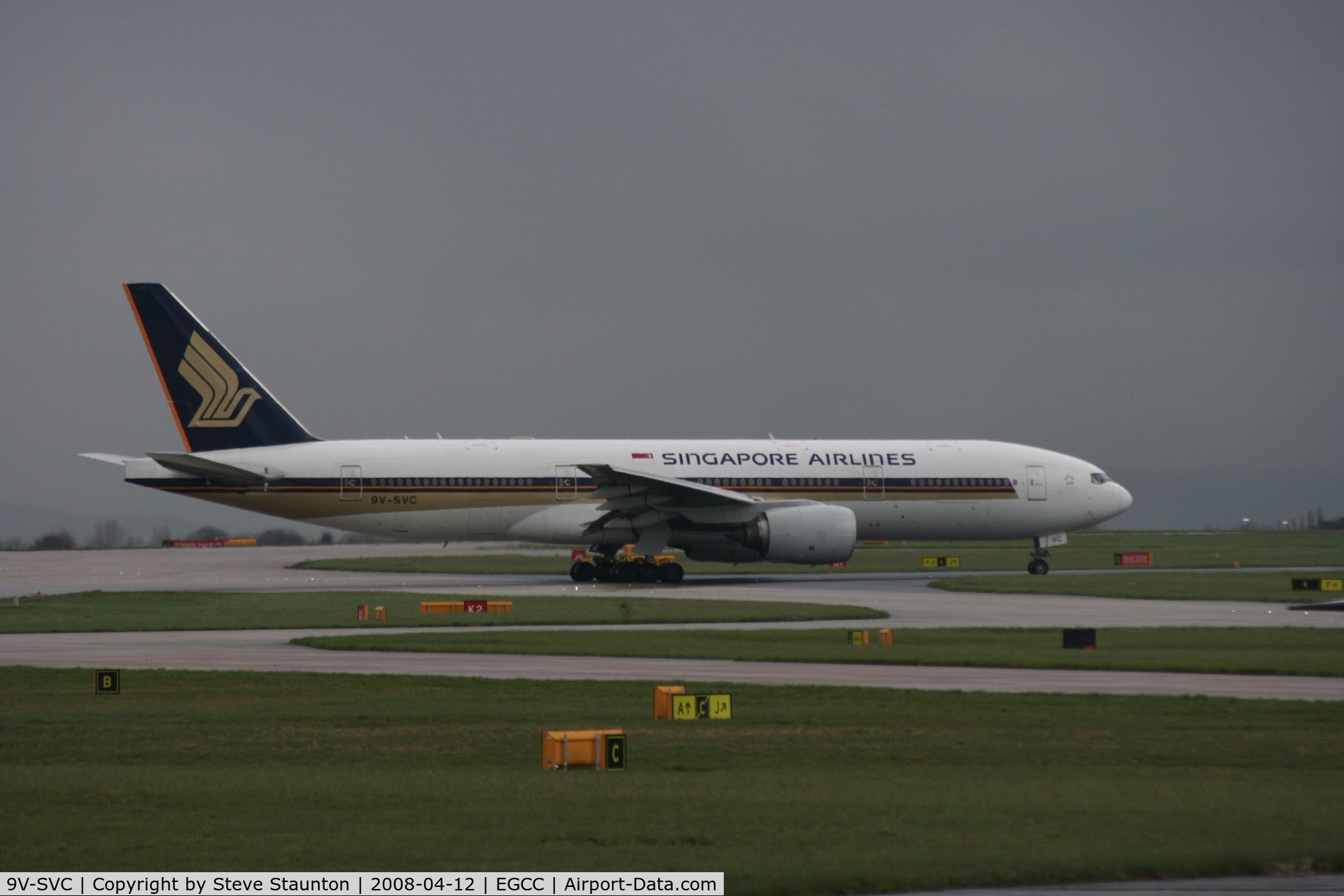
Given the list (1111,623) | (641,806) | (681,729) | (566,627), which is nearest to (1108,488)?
(1111,623)

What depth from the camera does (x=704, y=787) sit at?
37.4 ft

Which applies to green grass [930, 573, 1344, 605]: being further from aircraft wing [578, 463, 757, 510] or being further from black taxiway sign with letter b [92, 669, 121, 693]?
black taxiway sign with letter b [92, 669, 121, 693]

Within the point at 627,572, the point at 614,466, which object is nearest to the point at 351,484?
the point at 614,466

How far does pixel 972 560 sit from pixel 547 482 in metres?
25.7

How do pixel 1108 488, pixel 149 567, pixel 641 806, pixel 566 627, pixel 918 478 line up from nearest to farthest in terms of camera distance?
pixel 641 806, pixel 566 627, pixel 918 478, pixel 1108 488, pixel 149 567

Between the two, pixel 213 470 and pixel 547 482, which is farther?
pixel 547 482

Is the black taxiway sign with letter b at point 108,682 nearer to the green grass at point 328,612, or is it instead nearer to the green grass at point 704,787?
the green grass at point 704,787

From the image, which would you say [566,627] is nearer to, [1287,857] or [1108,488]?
[1287,857]

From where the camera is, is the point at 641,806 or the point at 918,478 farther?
the point at 918,478

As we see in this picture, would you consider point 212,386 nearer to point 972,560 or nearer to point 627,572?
point 627,572

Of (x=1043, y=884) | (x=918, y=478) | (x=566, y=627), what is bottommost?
(x=1043, y=884)

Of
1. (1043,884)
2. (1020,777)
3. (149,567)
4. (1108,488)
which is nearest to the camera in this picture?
(1043,884)

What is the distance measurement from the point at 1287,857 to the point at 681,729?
6.73m

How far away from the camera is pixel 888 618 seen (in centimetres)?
2927
